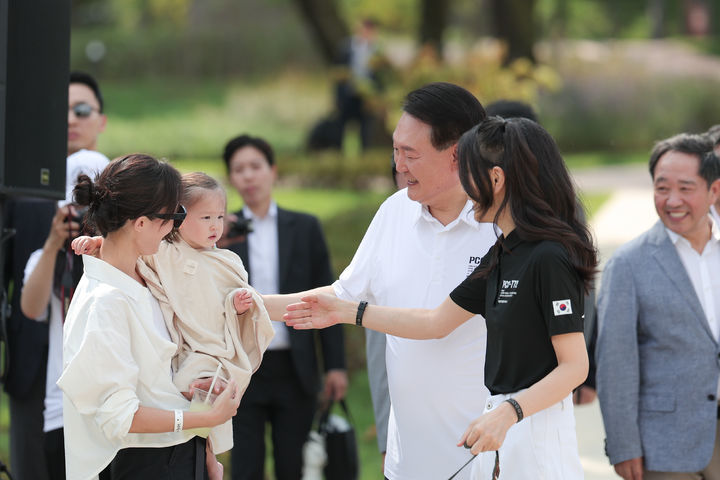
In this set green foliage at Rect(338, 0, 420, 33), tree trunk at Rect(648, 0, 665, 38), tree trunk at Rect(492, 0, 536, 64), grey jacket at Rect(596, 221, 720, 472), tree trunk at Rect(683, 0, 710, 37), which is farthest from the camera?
tree trunk at Rect(648, 0, 665, 38)

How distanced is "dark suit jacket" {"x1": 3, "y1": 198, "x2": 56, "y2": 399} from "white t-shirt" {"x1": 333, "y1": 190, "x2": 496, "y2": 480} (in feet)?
6.02

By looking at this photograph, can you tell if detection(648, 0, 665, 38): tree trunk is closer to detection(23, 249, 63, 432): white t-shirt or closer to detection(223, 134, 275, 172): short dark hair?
detection(223, 134, 275, 172): short dark hair

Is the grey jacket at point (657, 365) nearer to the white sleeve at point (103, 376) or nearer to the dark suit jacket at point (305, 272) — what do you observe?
the dark suit jacket at point (305, 272)

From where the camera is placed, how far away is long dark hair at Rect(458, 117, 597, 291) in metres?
3.15

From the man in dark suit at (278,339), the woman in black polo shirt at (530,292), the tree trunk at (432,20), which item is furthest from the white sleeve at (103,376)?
the tree trunk at (432,20)

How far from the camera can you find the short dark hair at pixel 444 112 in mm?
3857

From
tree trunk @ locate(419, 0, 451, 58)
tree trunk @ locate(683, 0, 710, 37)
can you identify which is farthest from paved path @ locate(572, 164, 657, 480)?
tree trunk @ locate(683, 0, 710, 37)

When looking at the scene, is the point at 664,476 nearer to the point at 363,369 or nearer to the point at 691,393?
the point at 691,393

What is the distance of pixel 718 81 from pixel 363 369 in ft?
57.1

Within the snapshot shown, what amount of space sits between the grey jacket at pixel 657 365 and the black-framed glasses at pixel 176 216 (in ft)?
6.88

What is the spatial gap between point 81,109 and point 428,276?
86.3 inches

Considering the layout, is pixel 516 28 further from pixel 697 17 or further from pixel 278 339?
pixel 697 17

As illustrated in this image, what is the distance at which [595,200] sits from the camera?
53.0ft

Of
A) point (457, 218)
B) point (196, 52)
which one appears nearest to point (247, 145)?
point (457, 218)
